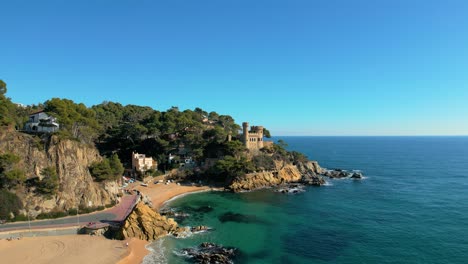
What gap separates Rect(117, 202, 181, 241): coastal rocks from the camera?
96.3 ft

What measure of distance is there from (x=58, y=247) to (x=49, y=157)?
13544 mm

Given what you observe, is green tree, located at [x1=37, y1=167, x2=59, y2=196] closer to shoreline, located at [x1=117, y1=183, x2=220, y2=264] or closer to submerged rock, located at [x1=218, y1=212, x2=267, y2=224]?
shoreline, located at [x1=117, y1=183, x2=220, y2=264]

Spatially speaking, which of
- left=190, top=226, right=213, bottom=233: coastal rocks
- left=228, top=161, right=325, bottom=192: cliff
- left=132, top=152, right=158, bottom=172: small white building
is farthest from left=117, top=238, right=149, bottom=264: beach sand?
left=132, top=152, right=158, bottom=172: small white building

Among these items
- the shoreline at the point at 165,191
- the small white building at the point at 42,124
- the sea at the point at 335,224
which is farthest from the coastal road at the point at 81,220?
the small white building at the point at 42,124

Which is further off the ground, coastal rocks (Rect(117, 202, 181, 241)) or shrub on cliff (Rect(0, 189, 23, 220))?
shrub on cliff (Rect(0, 189, 23, 220))

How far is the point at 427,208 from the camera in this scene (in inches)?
1651

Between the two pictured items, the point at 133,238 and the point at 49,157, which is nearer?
the point at 133,238

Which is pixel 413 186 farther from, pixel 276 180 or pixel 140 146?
pixel 140 146

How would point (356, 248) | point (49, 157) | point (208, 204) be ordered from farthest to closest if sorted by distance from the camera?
1. point (208, 204)
2. point (49, 157)
3. point (356, 248)

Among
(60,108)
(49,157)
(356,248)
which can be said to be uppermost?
(60,108)

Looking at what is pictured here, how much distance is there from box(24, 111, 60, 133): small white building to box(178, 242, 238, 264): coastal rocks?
91.0ft

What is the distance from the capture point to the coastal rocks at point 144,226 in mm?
29344

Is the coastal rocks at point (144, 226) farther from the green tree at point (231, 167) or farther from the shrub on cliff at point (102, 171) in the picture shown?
the green tree at point (231, 167)

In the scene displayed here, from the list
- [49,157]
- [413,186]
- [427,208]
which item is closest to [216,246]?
[49,157]
